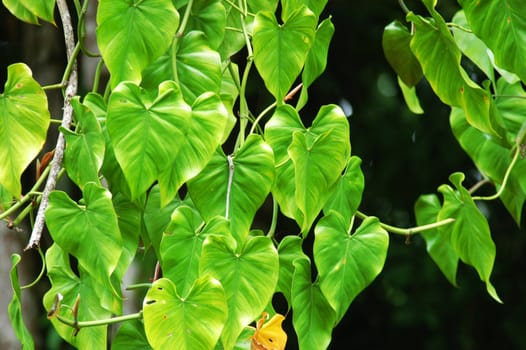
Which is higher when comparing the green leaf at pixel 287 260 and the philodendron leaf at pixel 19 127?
the philodendron leaf at pixel 19 127

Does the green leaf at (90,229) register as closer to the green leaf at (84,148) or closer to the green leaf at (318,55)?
the green leaf at (84,148)

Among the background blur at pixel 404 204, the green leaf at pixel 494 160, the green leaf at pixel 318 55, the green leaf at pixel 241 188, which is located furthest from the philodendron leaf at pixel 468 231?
the background blur at pixel 404 204

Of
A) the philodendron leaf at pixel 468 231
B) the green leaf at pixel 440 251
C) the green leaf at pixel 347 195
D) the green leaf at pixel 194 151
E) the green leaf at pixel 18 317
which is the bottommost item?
the green leaf at pixel 440 251

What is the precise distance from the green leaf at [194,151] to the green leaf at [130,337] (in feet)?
0.44

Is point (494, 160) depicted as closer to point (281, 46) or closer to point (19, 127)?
point (281, 46)

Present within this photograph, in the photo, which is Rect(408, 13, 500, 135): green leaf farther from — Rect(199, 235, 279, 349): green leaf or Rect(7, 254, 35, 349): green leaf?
Rect(7, 254, 35, 349): green leaf

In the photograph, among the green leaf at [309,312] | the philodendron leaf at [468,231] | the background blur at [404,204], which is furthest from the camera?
the background blur at [404,204]

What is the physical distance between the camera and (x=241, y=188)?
0.58 m

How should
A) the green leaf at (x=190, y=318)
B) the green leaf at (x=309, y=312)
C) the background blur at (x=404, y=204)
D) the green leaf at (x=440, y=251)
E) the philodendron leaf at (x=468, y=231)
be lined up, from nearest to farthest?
1. the green leaf at (x=190, y=318)
2. the green leaf at (x=309, y=312)
3. the philodendron leaf at (x=468, y=231)
4. the green leaf at (x=440, y=251)
5. the background blur at (x=404, y=204)

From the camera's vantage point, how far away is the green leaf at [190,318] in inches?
19.9

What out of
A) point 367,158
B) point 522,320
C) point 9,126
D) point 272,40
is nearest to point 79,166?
point 9,126

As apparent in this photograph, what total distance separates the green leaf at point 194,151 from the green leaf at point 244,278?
5cm

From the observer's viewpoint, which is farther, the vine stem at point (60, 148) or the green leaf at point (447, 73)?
the green leaf at point (447, 73)

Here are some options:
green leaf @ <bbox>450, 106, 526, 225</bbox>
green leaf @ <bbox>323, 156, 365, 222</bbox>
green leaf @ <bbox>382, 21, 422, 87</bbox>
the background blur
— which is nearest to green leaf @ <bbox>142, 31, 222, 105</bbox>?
green leaf @ <bbox>323, 156, 365, 222</bbox>
